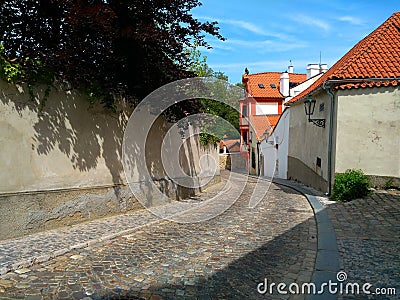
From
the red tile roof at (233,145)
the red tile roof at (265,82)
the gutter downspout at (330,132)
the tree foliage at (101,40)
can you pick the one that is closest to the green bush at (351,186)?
the gutter downspout at (330,132)

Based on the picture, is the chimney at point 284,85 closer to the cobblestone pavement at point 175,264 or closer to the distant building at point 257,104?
the distant building at point 257,104

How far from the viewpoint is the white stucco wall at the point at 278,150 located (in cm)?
1988

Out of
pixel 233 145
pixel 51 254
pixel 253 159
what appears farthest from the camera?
pixel 233 145

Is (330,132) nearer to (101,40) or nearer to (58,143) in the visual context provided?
(101,40)

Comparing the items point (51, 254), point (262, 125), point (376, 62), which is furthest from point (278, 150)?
point (51, 254)

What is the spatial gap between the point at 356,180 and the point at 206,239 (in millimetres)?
5919

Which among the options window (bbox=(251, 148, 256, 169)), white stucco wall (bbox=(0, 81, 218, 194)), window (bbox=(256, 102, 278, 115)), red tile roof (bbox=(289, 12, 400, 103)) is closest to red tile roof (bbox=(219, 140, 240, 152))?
window (bbox=(251, 148, 256, 169))

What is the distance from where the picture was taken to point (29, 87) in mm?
5504

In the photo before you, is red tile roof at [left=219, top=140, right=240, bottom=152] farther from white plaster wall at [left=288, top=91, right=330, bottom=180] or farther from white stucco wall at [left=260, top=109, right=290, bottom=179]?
white plaster wall at [left=288, top=91, right=330, bottom=180]

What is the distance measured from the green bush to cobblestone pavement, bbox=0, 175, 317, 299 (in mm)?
3454

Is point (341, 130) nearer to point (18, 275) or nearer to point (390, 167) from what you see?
point (390, 167)

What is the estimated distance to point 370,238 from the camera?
5844 millimetres

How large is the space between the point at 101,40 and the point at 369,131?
26.8 ft

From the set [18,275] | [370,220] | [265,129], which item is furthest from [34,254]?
[265,129]
